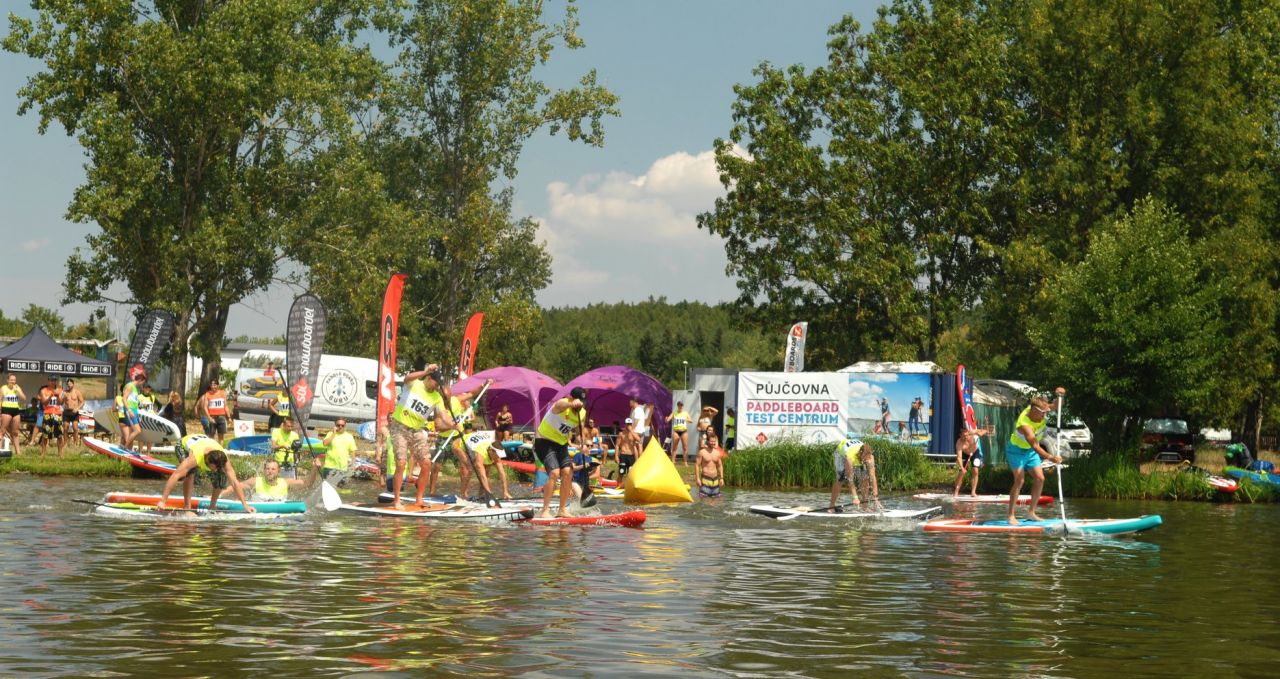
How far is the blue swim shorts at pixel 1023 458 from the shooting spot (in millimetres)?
20500

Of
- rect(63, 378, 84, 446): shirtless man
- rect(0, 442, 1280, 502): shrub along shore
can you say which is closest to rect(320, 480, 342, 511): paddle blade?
rect(0, 442, 1280, 502): shrub along shore

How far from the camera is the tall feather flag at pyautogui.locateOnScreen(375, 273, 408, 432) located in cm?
2706

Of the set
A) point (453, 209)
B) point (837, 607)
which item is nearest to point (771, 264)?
point (453, 209)

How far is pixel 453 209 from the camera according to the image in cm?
5903

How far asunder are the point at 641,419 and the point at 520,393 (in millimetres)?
9653

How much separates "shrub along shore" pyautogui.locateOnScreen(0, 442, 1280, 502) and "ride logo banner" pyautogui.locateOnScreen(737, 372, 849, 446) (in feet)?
11.8

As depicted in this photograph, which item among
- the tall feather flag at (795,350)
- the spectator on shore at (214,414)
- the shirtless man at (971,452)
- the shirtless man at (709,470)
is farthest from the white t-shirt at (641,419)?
the spectator on shore at (214,414)

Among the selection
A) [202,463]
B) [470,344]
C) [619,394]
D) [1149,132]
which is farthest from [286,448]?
[1149,132]

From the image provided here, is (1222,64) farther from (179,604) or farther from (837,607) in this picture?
(179,604)

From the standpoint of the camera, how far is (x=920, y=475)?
3241 centimetres

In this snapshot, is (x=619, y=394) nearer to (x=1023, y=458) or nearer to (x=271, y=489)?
(x=271, y=489)

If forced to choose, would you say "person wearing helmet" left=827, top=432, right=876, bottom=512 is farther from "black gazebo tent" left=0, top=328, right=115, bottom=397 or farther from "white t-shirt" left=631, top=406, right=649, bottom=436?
"black gazebo tent" left=0, top=328, right=115, bottom=397

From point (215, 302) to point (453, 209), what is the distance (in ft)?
45.7

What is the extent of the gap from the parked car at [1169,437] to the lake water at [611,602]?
22888mm
